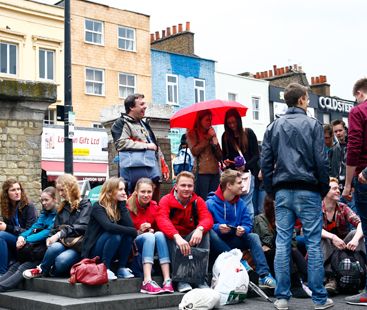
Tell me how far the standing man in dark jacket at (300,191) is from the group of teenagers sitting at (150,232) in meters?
1.26

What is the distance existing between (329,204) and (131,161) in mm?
2665

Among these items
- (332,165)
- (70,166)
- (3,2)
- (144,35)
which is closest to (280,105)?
(144,35)

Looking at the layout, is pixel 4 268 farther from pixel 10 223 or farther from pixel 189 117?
pixel 189 117

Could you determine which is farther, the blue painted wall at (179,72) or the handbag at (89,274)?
the blue painted wall at (179,72)

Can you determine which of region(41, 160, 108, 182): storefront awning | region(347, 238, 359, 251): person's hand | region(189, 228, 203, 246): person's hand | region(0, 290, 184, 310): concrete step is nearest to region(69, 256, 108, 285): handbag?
region(0, 290, 184, 310): concrete step

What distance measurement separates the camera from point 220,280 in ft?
23.0

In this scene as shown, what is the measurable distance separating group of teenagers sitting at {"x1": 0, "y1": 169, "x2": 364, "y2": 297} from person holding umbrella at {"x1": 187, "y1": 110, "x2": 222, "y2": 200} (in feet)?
3.76

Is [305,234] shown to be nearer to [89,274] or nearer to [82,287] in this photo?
[89,274]

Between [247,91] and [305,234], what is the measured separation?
30.1 meters

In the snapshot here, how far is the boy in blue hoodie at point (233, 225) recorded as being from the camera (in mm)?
7629

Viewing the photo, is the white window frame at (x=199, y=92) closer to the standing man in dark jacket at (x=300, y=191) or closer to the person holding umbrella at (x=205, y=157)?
the person holding umbrella at (x=205, y=157)

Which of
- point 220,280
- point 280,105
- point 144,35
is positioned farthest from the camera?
point 280,105

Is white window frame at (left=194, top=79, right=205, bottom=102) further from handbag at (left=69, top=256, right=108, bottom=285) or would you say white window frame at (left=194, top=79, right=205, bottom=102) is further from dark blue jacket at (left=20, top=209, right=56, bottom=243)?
handbag at (left=69, top=256, right=108, bottom=285)

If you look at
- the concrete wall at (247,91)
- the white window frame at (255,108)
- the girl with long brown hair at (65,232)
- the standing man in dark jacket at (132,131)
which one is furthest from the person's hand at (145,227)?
the white window frame at (255,108)
